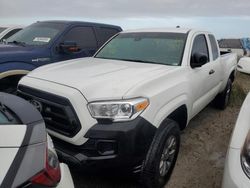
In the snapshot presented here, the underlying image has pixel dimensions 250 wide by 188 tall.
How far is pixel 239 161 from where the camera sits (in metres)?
2.14

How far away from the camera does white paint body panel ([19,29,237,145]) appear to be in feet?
9.82

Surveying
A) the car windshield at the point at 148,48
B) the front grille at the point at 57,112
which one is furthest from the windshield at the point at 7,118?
the car windshield at the point at 148,48

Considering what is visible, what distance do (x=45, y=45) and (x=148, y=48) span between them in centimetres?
196

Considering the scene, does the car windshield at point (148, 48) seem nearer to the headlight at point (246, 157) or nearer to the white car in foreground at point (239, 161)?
the white car in foreground at point (239, 161)

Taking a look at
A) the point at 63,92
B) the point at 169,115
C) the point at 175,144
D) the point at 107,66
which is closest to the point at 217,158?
the point at 175,144

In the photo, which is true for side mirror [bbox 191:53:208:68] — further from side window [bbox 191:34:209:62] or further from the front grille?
A: the front grille

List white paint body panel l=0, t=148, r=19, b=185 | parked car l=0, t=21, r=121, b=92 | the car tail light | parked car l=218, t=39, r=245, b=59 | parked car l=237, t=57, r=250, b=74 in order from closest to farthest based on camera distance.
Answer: white paint body panel l=0, t=148, r=19, b=185 → the car tail light → parked car l=237, t=57, r=250, b=74 → parked car l=0, t=21, r=121, b=92 → parked car l=218, t=39, r=245, b=59

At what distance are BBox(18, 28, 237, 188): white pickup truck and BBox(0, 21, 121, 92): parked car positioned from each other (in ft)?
3.69

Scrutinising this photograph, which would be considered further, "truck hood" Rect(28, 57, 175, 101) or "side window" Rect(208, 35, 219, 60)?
"side window" Rect(208, 35, 219, 60)

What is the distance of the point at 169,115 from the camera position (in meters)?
3.46

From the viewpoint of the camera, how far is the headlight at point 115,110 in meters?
2.92

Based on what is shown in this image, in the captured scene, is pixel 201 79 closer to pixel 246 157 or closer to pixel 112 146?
pixel 112 146

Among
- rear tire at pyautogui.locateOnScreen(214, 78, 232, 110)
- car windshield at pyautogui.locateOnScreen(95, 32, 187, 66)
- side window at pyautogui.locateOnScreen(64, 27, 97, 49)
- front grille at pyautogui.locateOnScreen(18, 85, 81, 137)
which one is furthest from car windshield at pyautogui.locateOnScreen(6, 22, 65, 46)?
rear tire at pyautogui.locateOnScreen(214, 78, 232, 110)

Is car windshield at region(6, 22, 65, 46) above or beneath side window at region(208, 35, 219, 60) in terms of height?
above
